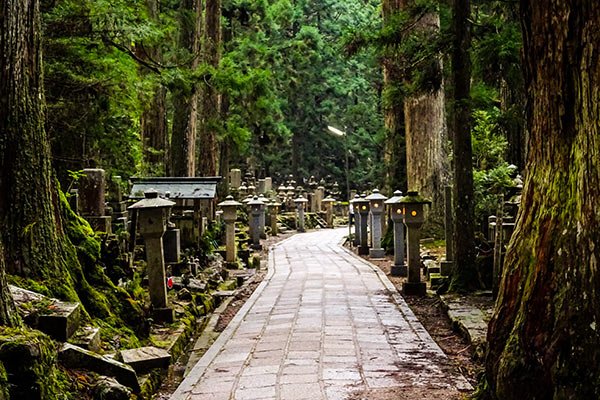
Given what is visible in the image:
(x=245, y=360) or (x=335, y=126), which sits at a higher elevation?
(x=335, y=126)

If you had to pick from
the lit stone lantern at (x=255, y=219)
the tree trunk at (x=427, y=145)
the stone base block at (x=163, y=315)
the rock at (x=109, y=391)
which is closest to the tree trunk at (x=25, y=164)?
the rock at (x=109, y=391)

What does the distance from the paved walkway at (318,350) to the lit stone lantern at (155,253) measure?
2.47 feet

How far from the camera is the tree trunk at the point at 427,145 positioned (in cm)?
1439

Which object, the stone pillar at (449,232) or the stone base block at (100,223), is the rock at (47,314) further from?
the stone pillar at (449,232)

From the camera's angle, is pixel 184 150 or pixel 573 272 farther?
pixel 184 150

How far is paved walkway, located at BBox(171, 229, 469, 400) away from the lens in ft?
16.4

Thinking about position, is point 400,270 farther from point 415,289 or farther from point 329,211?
point 329,211

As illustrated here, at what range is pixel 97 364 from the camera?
454 centimetres

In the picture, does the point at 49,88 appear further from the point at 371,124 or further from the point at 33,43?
the point at 371,124

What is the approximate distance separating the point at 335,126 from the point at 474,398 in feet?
122

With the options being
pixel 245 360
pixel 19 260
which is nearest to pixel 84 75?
pixel 19 260

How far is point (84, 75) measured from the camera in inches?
382

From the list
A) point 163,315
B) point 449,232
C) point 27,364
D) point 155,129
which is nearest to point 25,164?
point 163,315

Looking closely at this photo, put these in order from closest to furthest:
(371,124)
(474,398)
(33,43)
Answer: (474,398) < (33,43) < (371,124)
